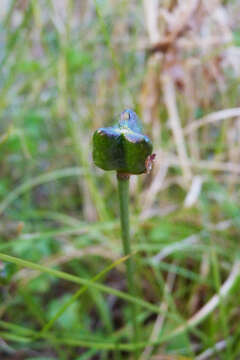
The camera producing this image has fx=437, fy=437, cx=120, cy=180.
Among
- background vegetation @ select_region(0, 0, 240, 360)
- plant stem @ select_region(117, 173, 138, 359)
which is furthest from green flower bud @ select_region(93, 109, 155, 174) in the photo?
background vegetation @ select_region(0, 0, 240, 360)

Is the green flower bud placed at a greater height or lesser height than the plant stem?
greater

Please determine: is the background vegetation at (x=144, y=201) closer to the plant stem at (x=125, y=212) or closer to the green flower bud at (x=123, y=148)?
the plant stem at (x=125, y=212)

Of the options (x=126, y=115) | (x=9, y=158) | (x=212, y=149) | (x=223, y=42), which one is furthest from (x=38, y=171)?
(x=126, y=115)

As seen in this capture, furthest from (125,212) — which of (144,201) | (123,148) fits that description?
(144,201)

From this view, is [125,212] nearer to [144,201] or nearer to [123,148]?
[123,148]

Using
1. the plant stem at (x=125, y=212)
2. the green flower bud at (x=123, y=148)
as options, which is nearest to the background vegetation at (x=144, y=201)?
the plant stem at (x=125, y=212)

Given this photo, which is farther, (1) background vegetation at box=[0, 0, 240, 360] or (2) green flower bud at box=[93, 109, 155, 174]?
(1) background vegetation at box=[0, 0, 240, 360]

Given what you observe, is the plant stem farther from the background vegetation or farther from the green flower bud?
the background vegetation
